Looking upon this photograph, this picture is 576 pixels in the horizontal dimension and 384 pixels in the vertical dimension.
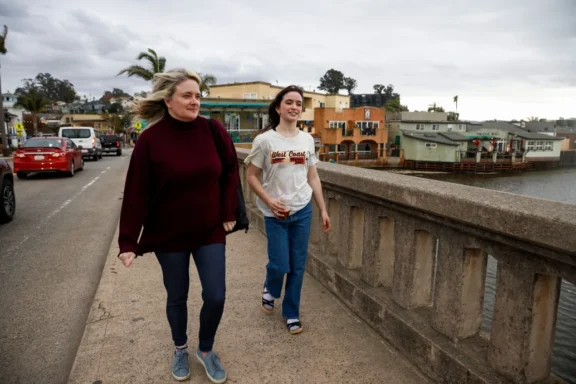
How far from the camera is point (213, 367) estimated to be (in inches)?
98.7

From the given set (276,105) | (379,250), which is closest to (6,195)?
(276,105)

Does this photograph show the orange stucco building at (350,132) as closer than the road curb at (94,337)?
No

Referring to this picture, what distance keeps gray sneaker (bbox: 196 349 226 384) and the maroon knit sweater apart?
0.73 m

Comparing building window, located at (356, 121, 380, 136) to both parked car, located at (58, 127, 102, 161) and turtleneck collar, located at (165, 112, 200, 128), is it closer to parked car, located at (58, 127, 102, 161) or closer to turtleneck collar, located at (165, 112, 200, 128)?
parked car, located at (58, 127, 102, 161)

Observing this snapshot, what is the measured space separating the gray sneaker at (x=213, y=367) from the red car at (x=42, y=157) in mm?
14257

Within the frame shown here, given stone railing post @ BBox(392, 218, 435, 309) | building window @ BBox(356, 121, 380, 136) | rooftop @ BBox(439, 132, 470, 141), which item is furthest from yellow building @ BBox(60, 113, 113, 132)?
stone railing post @ BBox(392, 218, 435, 309)

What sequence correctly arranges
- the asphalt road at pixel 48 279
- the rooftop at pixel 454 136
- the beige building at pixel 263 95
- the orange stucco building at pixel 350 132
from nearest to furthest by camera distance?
the asphalt road at pixel 48 279 → the beige building at pixel 263 95 → the orange stucco building at pixel 350 132 → the rooftop at pixel 454 136

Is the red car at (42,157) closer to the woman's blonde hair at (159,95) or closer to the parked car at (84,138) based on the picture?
the parked car at (84,138)

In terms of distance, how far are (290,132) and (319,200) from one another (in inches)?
23.5

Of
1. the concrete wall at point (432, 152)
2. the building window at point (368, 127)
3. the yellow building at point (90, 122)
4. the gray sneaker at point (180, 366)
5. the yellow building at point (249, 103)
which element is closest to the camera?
the gray sneaker at point (180, 366)

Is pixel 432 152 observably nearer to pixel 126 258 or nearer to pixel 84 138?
pixel 84 138

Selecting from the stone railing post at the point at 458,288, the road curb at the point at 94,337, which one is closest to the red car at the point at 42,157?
the road curb at the point at 94,337

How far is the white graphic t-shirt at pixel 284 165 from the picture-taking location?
2994mm

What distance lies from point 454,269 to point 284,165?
1.35 meters
